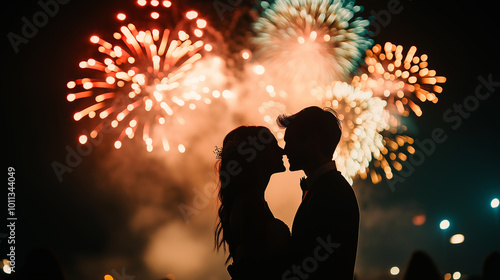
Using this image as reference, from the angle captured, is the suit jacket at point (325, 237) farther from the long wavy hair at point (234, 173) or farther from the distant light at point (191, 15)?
the distant light at point (191, 15)

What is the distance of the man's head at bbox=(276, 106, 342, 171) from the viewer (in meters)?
3.42

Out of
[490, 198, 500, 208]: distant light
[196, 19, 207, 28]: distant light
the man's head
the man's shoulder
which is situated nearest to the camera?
the man's shoulder

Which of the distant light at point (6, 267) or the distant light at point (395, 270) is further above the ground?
the distant light at point (395, 270)

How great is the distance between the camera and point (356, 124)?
11.1 m

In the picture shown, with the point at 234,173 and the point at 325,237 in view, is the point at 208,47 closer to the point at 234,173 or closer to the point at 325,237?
the point at 234,173

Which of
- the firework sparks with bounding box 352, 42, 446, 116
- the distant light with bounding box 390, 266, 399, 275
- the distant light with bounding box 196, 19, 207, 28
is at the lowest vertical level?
the distant light with bounding box 390, 266, 399, 275

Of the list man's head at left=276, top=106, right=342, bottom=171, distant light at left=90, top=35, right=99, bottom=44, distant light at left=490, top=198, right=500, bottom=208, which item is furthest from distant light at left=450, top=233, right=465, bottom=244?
distant light at left=90, top=35, right=99, bottom=44

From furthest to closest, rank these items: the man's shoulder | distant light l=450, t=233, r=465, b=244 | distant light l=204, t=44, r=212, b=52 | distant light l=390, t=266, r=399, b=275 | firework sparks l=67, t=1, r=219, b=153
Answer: distant light l=390, t=266, r=399, b=275 → distant light l=450, t=233, r=465, b=244 → distant light l=204, t=44, r=212, b=52 → firework sparks l=67, t=1, r=219, b=153 → the man's shoulder

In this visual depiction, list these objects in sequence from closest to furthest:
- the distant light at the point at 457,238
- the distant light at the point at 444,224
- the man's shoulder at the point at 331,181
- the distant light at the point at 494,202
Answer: the man's shoulder at the point at 331,181
the distant light at the point at 494,202
the distant light at the point at 457,238
the distant light at the point at 444,224

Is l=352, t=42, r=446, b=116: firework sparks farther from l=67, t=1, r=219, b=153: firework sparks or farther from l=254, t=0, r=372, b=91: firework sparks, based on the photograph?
l=67, t=1, r=219, b=153: firework sparks

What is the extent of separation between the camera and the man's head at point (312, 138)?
3.42 meters

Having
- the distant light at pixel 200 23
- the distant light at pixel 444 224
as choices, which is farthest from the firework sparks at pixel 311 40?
the distant light at pixel 444 224

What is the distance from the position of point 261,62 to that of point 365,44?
3.17 metres

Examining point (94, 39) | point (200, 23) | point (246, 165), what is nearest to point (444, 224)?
point (200, 23)
